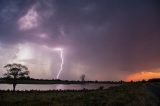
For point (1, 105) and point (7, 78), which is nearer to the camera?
point (1, 105)

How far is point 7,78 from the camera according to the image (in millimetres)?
88438

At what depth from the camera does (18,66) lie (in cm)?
9088

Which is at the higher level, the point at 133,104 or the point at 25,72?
the point at 25,72

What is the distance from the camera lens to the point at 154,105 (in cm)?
3350

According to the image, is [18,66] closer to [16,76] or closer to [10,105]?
[16,76]

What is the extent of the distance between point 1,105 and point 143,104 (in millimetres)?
19057

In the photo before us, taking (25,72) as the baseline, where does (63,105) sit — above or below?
below

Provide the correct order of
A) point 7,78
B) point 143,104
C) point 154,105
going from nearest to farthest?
point 154,105 → point 143,104 → point 7,78

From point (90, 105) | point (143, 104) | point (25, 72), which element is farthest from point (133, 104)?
point (25, 72)

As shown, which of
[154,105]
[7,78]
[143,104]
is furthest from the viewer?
[7,78]

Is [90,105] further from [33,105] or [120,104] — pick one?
[33,105]

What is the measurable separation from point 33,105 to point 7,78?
182 ft

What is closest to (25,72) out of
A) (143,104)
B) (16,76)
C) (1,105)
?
(16,76)

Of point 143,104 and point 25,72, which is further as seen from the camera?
point 25,72
